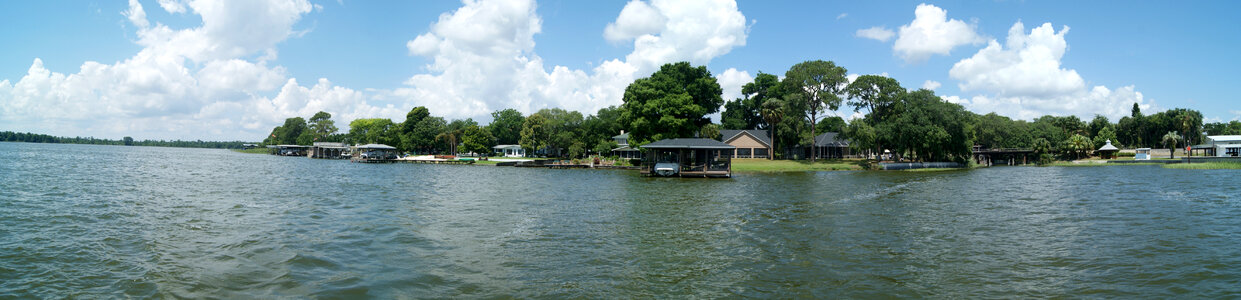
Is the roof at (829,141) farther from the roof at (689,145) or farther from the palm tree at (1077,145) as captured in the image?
the palm tree at (1077,145)

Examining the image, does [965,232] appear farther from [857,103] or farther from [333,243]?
[857,103]

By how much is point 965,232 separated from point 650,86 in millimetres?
52454

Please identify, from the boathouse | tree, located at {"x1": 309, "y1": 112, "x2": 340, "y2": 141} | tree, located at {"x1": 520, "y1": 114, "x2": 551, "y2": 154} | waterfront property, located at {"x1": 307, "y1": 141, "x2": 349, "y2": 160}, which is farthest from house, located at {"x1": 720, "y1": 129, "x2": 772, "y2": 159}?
tree, located at {"x1": 309, "y1": 112, "x2": 340, "y2": 141}

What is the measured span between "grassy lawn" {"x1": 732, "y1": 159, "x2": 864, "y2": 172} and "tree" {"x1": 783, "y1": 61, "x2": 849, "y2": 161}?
4.25m

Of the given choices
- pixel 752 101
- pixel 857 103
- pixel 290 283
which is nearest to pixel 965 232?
pixel 290 283

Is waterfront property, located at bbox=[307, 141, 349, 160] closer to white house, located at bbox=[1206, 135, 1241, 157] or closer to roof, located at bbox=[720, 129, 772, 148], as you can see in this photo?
roof, located at bbox=[720, 129, 772, 148]

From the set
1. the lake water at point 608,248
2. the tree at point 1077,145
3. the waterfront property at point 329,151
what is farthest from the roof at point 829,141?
the waterfront property at point 329,151

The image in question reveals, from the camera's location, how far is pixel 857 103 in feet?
218

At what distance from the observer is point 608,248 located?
13.0m

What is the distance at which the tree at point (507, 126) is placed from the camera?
111m

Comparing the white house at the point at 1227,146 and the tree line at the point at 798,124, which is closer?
the tree line at the point at 798,124

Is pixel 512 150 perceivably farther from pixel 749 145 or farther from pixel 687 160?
pixel 687 160

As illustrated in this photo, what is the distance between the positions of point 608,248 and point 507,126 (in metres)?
103

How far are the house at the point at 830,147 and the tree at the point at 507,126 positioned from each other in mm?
57392
